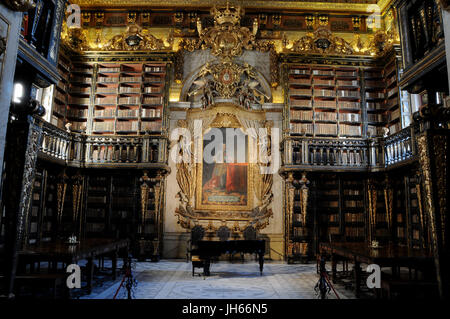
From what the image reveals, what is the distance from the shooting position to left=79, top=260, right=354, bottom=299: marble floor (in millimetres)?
5188

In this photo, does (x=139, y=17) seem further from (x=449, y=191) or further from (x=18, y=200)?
(x=449, y=191)

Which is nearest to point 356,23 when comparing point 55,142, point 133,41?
point 133,41

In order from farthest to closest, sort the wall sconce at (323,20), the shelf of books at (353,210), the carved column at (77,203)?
1. the wall sconce at (323,20)
2. the shelf of books at (353,210)
3. the carved column at (77,203)

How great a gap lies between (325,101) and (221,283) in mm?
6712

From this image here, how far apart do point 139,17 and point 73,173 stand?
19.1ft

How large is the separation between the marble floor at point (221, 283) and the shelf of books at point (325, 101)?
13.9 ft

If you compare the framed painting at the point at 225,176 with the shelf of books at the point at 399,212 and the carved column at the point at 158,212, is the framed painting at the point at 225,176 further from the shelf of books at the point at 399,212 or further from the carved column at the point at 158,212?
the shelf of books at the point at 399,212

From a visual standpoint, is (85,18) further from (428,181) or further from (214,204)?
(428,181)

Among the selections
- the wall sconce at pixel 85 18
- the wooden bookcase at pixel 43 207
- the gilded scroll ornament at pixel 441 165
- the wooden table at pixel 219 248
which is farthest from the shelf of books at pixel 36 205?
the gilded scroll ornament at pixel 441 165

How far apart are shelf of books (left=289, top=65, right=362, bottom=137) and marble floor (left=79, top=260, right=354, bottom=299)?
4.25 m

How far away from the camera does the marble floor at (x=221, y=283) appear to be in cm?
519

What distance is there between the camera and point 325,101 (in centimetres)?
1039

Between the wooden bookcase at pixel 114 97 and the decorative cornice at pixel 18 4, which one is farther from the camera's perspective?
the wooden bookcase at pixel 114 97

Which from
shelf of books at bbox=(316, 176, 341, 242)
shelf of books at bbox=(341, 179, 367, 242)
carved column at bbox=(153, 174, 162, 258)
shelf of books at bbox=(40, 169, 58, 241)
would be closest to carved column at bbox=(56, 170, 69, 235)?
shelf of books at bbox=(40, 169, 58, 241)
